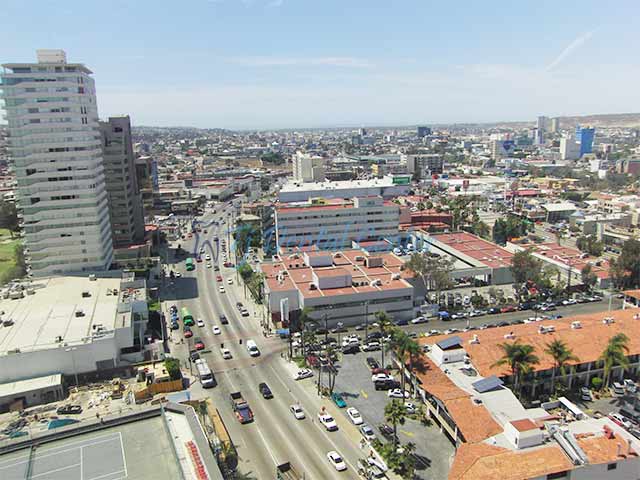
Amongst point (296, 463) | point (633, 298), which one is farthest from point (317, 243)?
point (296, 463)

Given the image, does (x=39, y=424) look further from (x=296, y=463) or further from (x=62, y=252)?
(x=62, y=252)

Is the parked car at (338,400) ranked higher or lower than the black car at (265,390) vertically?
lower

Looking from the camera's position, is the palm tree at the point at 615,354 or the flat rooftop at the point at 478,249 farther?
the flat rooftop at the point at 478,249

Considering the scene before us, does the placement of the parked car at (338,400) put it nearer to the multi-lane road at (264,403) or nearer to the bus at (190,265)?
the multi-lane road at (264,403)

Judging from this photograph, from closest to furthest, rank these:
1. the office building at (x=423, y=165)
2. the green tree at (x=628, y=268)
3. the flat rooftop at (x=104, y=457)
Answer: the flat rooftop at (x=104, y=457) < the green tree at (x=628, y=268) < the office building at (x=423, y=165)

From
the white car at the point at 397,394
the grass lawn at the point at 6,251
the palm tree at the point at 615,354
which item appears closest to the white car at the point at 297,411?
the white car at the point at 397,394

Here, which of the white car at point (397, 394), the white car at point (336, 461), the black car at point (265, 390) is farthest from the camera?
Answer: the black car at point (265, 390)

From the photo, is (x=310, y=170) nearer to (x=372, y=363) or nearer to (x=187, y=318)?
(x=187, y=318)

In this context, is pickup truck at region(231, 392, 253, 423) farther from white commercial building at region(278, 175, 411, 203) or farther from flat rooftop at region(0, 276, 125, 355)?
white commercial building at region(278, 175, 411, 203)
